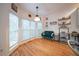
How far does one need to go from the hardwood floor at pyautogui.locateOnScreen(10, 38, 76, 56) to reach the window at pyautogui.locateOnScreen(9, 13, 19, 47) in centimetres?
13

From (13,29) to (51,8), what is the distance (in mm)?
633

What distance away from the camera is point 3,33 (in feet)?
6.04

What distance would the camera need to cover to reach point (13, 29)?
1.86m

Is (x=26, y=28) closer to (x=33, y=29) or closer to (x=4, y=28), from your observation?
(x=33, y=29)

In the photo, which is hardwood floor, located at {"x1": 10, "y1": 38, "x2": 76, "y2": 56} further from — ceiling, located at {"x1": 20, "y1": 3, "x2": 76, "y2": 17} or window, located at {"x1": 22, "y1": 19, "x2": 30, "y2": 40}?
ceiling, located at {"x1": 20, "y1": 3, "x2": 76, "y2": 17}

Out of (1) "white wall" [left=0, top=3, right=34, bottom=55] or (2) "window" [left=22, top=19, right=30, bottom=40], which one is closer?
(1) "white wall" [left=0, top=3, right=34, bottom=55]

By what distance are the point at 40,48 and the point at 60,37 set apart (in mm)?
339

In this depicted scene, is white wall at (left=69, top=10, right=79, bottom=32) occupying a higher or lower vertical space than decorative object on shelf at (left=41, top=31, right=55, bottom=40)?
higher

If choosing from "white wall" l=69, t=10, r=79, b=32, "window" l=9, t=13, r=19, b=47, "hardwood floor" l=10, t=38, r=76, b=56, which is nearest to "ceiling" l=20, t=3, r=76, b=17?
"white wall" l=69, t=10, r=79, b=32

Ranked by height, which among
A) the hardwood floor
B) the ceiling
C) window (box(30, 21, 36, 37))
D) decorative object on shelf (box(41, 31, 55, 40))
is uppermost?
the ceiling

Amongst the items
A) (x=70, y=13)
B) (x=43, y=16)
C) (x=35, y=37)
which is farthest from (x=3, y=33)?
(x=70, y=13)

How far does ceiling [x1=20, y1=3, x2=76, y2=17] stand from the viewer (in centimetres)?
184

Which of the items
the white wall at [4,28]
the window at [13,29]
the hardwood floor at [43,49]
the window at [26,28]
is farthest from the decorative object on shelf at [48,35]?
the white wall at [4,28]

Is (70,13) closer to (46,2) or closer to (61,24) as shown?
(61,24)
